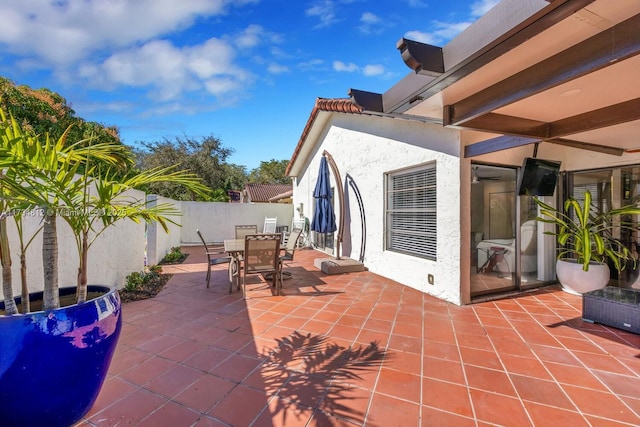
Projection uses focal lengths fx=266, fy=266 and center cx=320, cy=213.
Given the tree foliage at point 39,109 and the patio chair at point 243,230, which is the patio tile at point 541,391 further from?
the tree foliage at point 39,109

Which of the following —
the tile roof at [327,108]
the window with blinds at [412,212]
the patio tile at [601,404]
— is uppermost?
the tile roof at [327,108]

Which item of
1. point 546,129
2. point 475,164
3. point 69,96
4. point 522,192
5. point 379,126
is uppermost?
point 69,96

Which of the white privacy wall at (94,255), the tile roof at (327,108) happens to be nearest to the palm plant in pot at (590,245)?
the tile roof at (327,108)

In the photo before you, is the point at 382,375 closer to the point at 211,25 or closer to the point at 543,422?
the point at 543,422

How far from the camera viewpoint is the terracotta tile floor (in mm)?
1969

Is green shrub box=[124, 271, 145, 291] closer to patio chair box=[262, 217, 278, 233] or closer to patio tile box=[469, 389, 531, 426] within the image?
patio tile box=[469, 389, 531, 426]

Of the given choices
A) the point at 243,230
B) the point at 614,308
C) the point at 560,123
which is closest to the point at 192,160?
the point at 243,230

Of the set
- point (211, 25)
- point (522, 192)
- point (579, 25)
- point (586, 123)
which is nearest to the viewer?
point (579, 25)

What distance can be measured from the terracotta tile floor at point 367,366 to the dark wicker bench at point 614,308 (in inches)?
4.6

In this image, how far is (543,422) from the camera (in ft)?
6.19

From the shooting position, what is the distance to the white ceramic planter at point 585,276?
4293 mm

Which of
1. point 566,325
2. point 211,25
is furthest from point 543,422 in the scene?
point 211,25

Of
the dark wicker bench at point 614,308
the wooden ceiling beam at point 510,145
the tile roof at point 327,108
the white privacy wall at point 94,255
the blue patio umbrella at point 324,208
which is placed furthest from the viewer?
the blue patio umbrella at point 324,208

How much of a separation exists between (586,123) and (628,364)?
8.80ft
